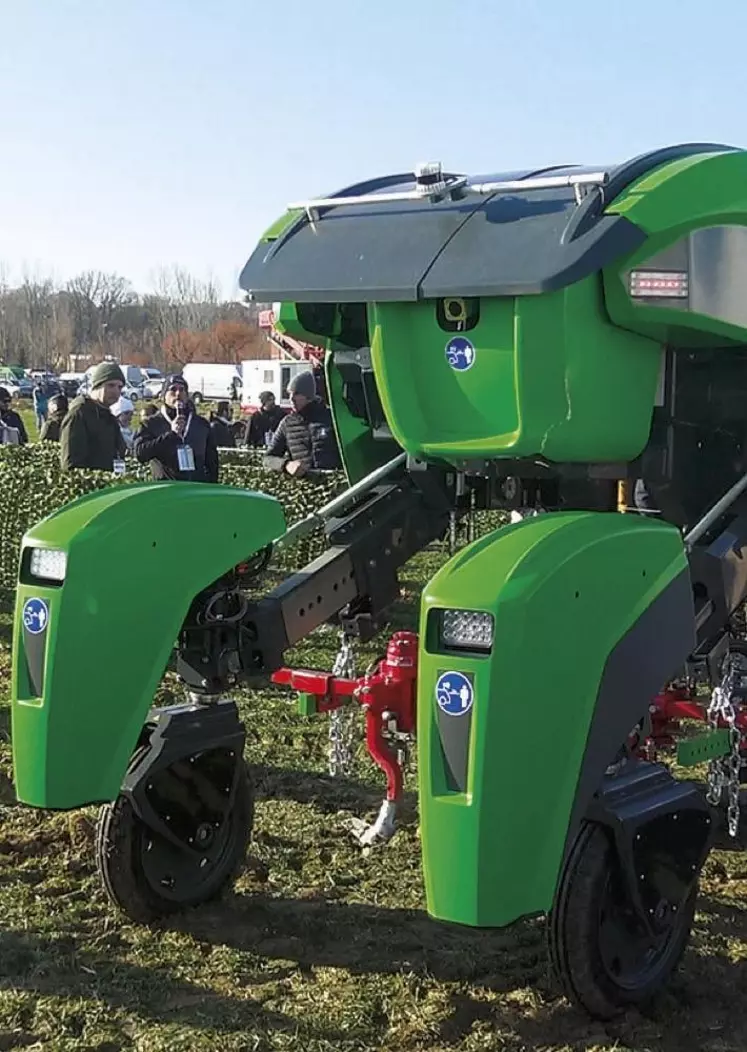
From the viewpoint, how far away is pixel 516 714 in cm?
320

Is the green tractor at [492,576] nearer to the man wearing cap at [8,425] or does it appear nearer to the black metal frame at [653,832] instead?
the black metal frame at [653,832]

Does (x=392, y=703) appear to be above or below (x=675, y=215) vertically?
below

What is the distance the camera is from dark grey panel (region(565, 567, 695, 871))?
3383 mm

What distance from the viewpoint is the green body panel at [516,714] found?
3188 mm

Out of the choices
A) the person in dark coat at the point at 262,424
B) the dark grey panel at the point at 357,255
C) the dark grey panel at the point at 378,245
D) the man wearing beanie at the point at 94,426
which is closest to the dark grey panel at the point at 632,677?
the dark grey panel at the point at 378,245

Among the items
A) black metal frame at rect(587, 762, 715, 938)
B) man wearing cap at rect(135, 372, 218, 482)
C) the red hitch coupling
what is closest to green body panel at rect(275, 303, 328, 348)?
the red hitch coupling

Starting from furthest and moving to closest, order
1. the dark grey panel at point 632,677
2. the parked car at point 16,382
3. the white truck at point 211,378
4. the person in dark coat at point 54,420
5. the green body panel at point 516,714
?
1. the white truck at point 211,378
2. the parked car at point 16,382
3. the person in dark coat at point 54,420
4. the dark grey panel at point 632,677
5. the green body panel at point 516,714

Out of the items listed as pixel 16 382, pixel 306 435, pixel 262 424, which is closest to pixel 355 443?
pixel 306 435

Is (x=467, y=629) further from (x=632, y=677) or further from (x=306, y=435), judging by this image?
(x=306, y=435)

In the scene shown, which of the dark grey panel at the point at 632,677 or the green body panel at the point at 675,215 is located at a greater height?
the green body panel at the point at 675,215

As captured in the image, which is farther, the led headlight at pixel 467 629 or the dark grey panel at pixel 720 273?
the dark grey panel at pixel 720 273

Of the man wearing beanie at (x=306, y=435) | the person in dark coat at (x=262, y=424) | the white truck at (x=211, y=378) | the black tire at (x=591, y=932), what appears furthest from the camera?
the white truck at (x=211, y=378)

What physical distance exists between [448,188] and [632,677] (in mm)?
1596

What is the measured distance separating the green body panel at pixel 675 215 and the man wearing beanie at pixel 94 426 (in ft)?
25.6
